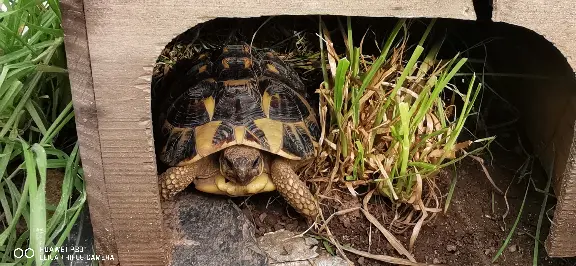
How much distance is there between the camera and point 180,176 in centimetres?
204

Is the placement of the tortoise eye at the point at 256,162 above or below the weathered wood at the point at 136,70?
below

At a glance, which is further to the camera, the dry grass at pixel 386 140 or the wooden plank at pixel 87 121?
the dry grass at pixel 386 140

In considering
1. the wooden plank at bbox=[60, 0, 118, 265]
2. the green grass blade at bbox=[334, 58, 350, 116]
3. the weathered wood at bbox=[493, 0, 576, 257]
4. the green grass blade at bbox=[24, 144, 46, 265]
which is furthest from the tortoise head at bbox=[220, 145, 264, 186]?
the weathered wood at bbox=[493, 0, 576, 257]

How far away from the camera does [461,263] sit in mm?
1964

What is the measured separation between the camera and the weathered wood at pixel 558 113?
1.44m

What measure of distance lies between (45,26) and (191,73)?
50 centimetres

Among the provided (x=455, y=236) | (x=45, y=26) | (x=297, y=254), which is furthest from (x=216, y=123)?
(x=455, y=236)

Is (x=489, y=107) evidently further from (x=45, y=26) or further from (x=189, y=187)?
(x=45, y=26)

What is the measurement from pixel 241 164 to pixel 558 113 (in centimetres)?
100

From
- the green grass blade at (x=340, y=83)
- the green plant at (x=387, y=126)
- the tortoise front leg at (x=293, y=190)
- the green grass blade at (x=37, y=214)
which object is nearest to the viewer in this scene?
the green grass blade at (x=37, y=214)

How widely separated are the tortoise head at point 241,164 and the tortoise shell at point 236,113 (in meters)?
0.04

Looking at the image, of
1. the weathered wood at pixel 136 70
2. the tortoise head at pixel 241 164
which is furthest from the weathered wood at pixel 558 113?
the tortoise head at pixel 241 164

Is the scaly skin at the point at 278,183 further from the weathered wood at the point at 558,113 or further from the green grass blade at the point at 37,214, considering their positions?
the weathered wood at the point at 558,113

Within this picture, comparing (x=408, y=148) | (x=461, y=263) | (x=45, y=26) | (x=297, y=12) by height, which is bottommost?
(x=461, y=263)
